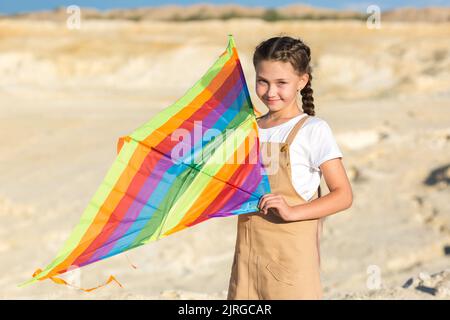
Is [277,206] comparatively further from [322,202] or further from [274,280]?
[274,280]

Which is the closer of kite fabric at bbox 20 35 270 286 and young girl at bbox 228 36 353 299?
young girl at bbox 228 36 353 299

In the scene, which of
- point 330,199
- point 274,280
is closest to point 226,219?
point 274,280

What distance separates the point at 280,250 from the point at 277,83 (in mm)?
591

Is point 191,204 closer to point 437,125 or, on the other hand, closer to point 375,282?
point 375,282

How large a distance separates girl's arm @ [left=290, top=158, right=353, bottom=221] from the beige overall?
0.06 metres

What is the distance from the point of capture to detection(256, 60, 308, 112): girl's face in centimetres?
251

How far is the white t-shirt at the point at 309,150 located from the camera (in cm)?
246

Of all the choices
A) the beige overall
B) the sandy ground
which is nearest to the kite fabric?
the beige overall

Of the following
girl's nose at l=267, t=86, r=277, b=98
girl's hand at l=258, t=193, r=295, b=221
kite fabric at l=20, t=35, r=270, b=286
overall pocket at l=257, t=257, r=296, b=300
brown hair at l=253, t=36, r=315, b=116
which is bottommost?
overall pocket at l=257, t=257, r=296, b=300

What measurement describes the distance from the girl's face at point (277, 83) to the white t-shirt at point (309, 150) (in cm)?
8

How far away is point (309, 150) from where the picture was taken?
2.48m

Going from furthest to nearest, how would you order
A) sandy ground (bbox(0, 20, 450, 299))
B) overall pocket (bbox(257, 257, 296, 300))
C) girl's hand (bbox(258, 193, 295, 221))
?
sandy ground (bbox(0, 20, 450, 299)) → overall pocket (bbox(257, 257, 296, 300)) → girl's hand (bbox(258, 193, 295, 221))

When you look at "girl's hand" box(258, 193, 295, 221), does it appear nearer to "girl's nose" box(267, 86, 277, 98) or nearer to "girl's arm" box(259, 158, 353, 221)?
"girl's arm" box(259, 158, 353, 221)

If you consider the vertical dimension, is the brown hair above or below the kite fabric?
above
